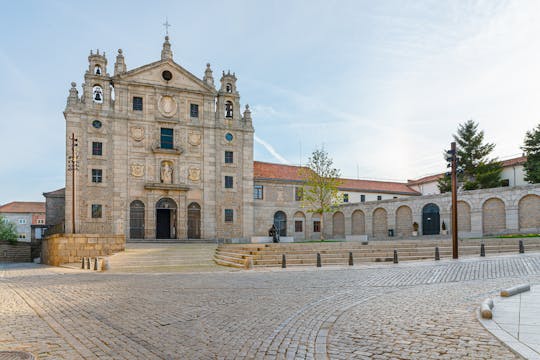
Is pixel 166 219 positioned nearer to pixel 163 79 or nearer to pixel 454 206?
pixel 163 79

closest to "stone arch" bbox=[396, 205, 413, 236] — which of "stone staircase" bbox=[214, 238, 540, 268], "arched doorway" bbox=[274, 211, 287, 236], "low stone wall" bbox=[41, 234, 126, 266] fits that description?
"arched doorway" bbox=[274, 211, 287, 236]

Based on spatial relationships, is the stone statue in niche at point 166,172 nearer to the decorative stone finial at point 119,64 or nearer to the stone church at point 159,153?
the stone church at point 159,153

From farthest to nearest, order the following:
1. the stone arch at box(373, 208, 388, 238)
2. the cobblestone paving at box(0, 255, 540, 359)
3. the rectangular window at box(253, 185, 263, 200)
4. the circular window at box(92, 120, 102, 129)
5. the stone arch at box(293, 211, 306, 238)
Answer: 1. the stone arch at box(293, 211, 306, 238)
2. the rectangular window at box(253, 185, 263, 200)
3. the stone arch at box(373, 208, 388, 238)
4. the circular window at box(92, 120, 102, 129)
5. the cobblestone paving at box(0, 255, 540, 359)

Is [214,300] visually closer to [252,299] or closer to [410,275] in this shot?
[252,299]

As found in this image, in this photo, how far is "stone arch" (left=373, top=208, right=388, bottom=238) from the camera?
1737 inches

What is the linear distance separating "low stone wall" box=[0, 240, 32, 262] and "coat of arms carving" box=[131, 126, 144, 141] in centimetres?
2301

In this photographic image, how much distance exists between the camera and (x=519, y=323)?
22.0 feet

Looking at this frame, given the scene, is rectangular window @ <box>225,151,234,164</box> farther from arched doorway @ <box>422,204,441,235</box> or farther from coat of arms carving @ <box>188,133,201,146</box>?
arched doorway @ <box>422,204,441,235</box>

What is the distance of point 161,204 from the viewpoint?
40000 millimetres

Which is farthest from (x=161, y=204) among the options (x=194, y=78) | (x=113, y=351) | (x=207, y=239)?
(x=113, y=351)

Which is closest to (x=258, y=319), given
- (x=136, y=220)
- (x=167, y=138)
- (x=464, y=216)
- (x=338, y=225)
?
(x=136, y=220)

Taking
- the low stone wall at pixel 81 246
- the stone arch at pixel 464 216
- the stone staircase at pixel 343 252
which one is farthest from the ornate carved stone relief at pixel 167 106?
the stone arch at pixel 464 216

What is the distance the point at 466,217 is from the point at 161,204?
30.1m

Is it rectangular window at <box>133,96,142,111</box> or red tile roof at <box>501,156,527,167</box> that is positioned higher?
rectangular window at <box>133,96,142,111</box>
